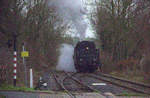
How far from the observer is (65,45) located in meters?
41.9

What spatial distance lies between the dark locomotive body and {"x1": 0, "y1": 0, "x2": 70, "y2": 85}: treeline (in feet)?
14.4

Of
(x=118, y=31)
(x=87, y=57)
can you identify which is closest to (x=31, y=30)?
(x=87, y=57)

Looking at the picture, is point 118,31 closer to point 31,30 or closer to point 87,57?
point 87,57

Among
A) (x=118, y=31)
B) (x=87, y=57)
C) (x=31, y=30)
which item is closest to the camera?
(x=31, y=30)

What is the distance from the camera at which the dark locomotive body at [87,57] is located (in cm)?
2559

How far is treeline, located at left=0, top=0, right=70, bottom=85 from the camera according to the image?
1307cm

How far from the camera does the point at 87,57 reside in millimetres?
25984

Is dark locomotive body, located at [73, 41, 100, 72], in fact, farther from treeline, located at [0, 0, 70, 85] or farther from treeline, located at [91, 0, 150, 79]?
treeline, located at [0, 0, 70, 85]

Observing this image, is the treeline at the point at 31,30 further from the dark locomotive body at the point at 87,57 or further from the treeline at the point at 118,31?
the treeline at the point at 118,31

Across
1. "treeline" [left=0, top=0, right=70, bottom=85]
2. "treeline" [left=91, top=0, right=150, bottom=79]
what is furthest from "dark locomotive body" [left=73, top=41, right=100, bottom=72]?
"treeline" [left=0, top=0, right=70, bottom=85]

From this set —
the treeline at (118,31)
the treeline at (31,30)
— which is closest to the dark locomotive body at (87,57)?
the treeline at (118,31)

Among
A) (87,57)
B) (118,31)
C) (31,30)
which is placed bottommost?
(87,57)

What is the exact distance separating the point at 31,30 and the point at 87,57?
21.8ft

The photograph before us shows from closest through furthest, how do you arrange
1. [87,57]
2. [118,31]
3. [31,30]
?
[31,30], [87,57], [118,31]
